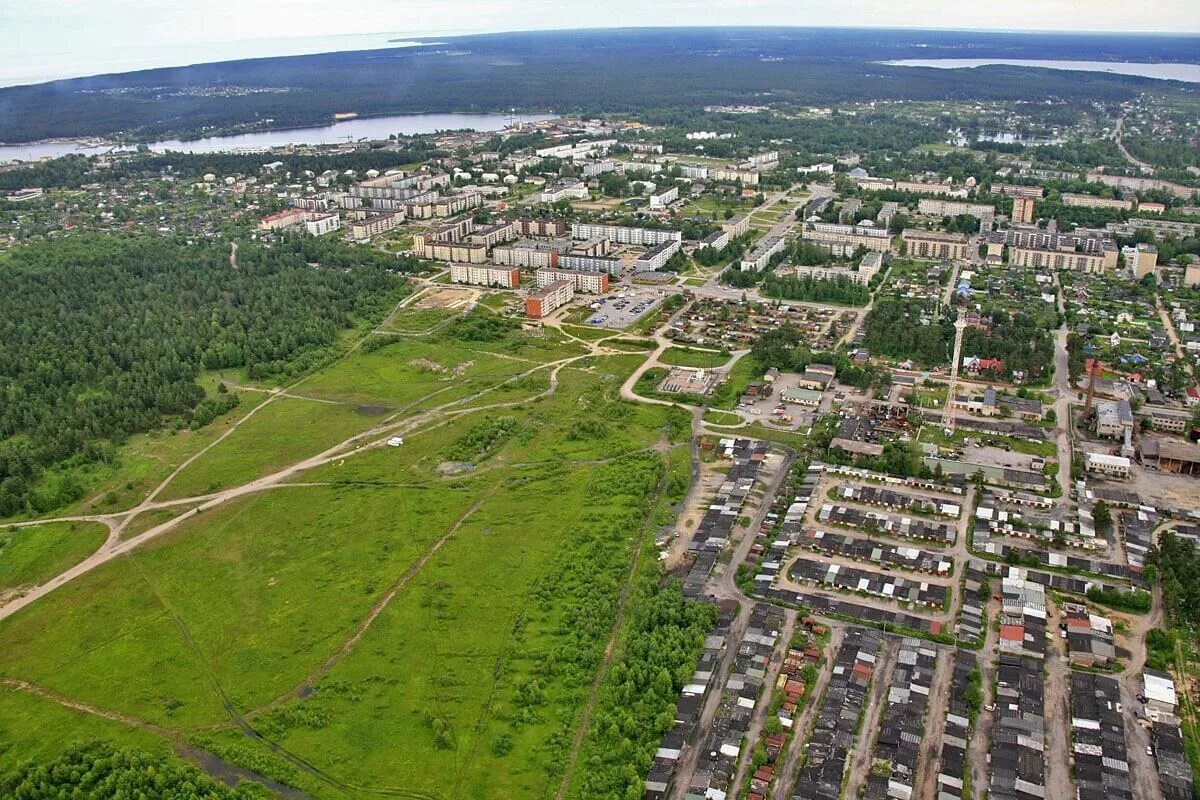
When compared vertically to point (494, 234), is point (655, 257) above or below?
below

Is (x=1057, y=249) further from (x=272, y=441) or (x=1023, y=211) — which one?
(x=272, y=441)

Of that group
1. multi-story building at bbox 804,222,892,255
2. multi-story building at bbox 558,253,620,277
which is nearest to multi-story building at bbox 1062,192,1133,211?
multi-story building at bbox 804,222,892,255

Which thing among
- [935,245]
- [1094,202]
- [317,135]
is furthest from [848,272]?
[317,135]

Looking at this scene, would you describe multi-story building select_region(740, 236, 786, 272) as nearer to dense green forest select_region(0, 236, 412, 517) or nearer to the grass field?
dense green forest select_region(0, 236, 412, 517)

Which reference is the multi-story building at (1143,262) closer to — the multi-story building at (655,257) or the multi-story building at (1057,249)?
the multi-story building at (1057,249)

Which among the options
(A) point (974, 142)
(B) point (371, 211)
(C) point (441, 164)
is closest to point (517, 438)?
(B) point (371, 211)

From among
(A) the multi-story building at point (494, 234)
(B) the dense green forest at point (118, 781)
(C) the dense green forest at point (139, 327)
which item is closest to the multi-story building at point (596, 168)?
(A) the multi-story building at point (494, 234)
